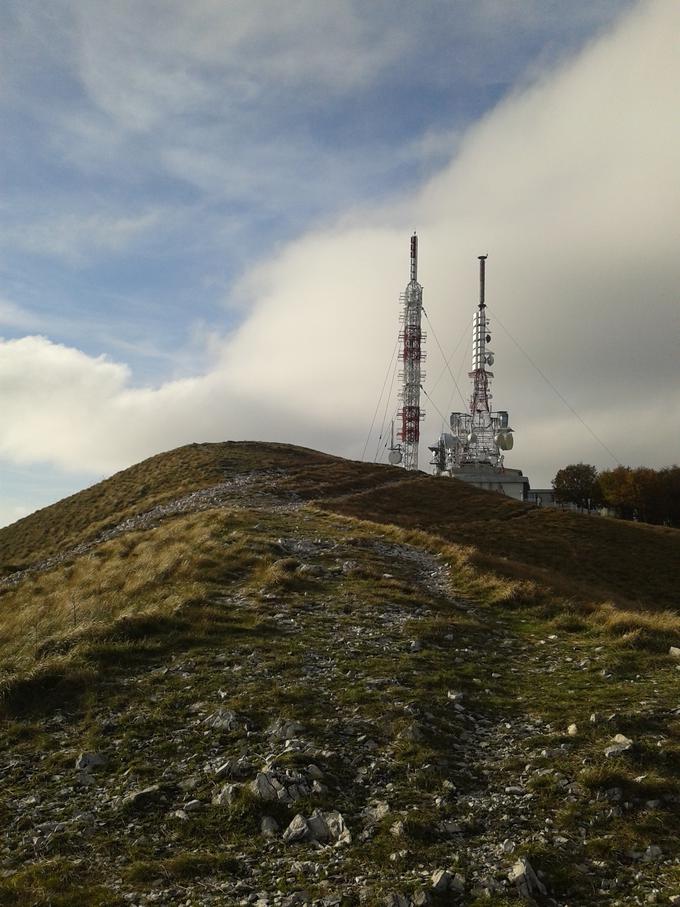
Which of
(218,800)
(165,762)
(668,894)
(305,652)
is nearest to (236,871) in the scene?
(218,800)

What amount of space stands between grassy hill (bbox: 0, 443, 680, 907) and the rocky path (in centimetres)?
3

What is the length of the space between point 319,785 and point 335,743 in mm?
1335

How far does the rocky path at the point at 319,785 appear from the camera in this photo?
23.2 ft

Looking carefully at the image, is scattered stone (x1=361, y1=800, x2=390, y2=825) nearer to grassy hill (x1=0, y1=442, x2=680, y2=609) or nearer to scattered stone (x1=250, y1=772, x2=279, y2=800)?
scattered stone (x1=250, y1=772, x2=279, y2=800)

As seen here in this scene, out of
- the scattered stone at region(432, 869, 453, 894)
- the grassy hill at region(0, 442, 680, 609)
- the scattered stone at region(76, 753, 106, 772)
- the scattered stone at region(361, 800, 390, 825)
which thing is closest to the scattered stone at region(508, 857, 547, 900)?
the scattered stone at region(432, 869, 453, 894)

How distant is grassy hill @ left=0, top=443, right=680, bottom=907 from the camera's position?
7223 millimetres

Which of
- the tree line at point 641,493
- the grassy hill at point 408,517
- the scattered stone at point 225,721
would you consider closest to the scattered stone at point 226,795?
the scattered stone at point 225,721

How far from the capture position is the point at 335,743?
10219mm

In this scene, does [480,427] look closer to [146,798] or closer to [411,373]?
[411,373]

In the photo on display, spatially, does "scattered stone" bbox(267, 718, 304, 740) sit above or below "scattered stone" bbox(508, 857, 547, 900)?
above

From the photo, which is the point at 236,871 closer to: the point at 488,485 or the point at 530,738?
the point at 530,738

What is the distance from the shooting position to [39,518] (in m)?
73.1

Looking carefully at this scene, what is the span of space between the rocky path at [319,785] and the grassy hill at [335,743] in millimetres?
34

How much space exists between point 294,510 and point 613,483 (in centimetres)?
7428
